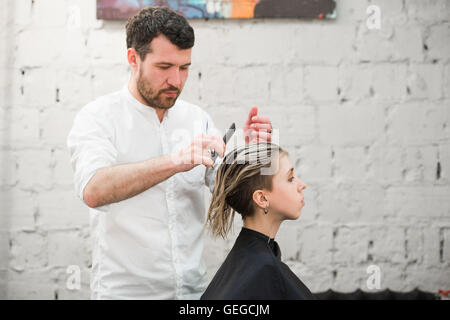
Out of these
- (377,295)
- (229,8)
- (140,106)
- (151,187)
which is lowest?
(377,295)

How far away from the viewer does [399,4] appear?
189cm

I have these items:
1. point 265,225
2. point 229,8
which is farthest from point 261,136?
point 229,8

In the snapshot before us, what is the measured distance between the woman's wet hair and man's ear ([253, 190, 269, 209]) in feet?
0.05

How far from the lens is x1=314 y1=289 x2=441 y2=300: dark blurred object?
1860mm

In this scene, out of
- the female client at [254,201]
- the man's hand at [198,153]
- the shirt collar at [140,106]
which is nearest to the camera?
the man's hand at [198,153]

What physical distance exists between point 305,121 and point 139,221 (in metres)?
0.94

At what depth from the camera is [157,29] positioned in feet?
4.21

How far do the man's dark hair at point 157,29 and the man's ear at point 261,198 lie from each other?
0.53 m

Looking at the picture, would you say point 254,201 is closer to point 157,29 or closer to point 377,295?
point 157,29

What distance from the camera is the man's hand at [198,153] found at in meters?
1.09

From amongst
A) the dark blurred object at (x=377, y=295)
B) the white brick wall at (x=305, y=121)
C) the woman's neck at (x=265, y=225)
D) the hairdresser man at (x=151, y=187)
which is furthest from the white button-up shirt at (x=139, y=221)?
the dark blurred object at (x=377, y=295)

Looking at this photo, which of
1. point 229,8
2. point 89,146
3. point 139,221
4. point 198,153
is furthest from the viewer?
point 229,8

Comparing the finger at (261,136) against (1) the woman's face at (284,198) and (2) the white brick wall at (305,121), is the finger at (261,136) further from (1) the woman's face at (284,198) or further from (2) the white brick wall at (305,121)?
(2) the white brick wall at (305,121)
